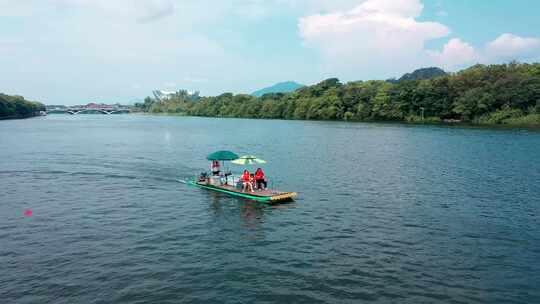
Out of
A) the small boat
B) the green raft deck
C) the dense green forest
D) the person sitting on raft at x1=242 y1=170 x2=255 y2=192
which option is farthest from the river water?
the dense green forest

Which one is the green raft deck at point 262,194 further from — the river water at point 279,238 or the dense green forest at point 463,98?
the dense green forest at point 463,98

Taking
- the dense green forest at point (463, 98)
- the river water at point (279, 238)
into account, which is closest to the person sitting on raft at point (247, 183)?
the river water at point (279, 238)

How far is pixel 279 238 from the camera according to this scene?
2680 centimetres

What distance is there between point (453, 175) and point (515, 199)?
1277 cm

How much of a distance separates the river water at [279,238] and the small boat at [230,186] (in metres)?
0.82

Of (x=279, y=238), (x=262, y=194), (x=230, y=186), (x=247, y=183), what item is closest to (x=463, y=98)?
(x=230, y=186)

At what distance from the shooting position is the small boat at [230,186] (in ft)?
116

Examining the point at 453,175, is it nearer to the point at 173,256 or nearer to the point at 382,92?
the point at 173,256

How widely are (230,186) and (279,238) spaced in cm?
1481

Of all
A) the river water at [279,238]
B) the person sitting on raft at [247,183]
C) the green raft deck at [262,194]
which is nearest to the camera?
the river water at [279,238]

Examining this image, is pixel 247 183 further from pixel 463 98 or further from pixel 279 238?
pixel 463 98

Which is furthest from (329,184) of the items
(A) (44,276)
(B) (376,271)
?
(A) (44,276)

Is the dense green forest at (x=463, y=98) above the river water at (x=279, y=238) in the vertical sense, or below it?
above

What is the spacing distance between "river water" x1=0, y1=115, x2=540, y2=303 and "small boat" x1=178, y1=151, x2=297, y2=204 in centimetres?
82
